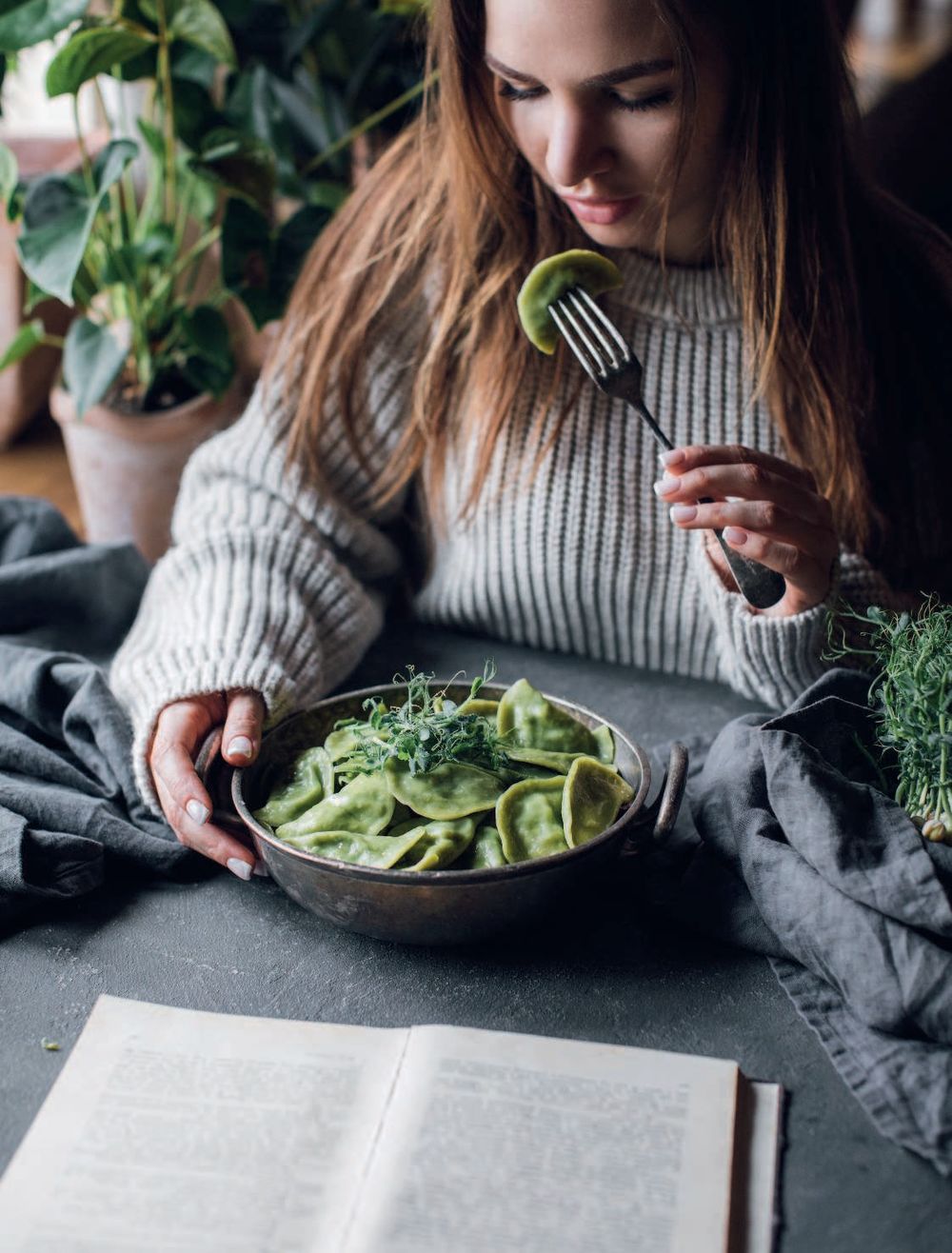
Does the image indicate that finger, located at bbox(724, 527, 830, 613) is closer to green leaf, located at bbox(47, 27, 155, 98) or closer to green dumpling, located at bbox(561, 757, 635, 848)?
green dumpling, located at bbox(561, 757, 635, 848)

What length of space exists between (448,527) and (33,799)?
0.56 m

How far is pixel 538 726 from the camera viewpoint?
0.99 m

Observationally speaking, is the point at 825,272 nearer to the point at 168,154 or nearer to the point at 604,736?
the point at 604,736

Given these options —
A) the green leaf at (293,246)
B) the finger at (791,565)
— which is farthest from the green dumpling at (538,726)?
the green leaf at (293,246)

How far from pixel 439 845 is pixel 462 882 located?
1.6 inches

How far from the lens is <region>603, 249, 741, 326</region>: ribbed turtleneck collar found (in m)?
1.28

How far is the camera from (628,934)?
0.95 metres

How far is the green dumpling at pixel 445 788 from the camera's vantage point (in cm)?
89

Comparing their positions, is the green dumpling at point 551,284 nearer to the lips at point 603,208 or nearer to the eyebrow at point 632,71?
the lips at point 603,208

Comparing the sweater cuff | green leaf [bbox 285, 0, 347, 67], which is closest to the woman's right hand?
the sweater cuff

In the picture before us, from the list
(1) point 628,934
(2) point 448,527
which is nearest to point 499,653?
(2) point 448,527

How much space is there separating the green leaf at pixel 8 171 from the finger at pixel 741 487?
1.00m

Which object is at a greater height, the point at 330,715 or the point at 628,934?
the point at 330,715

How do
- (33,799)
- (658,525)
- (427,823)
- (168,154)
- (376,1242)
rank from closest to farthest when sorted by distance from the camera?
(376,1242), (427,823), (33,799), (658,525), (168,154)
